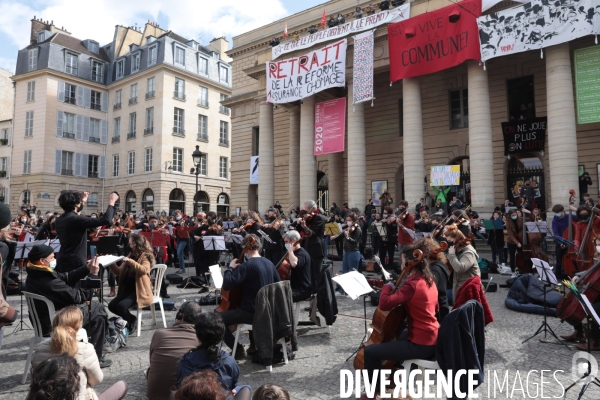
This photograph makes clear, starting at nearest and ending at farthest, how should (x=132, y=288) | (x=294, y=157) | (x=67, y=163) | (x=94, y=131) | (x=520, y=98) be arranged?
(x=132, y=288)
(x=520, y=98)
(x=294, y=157)
(x=67, y=163)
(x=94, y=131)

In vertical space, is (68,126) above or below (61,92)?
below

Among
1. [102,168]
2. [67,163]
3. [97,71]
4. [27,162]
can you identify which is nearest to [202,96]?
[97,71]

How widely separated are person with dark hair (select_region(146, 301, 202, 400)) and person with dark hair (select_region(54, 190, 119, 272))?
2050mm

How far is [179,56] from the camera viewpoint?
36.0 metres

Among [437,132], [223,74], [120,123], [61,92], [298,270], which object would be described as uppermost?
[223,74]

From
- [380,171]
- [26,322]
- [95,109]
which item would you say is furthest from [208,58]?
[26,322]

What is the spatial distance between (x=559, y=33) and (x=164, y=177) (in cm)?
2812

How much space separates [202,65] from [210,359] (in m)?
38.5

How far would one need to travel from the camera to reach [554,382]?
4348 millimetres

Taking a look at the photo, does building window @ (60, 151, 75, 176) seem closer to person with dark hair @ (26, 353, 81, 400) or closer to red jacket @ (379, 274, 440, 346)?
red jacket @ (379, 274, 440, 346)

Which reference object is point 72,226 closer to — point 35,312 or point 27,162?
point 35,312

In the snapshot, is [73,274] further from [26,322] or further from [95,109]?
[95,109]

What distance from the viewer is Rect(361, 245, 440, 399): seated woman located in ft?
12.0

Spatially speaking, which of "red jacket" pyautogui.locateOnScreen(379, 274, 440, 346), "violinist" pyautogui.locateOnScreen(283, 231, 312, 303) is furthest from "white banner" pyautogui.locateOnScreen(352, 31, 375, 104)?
"red jacket" pyautogui.locateOnScreen(379, 274, 440, 346)
